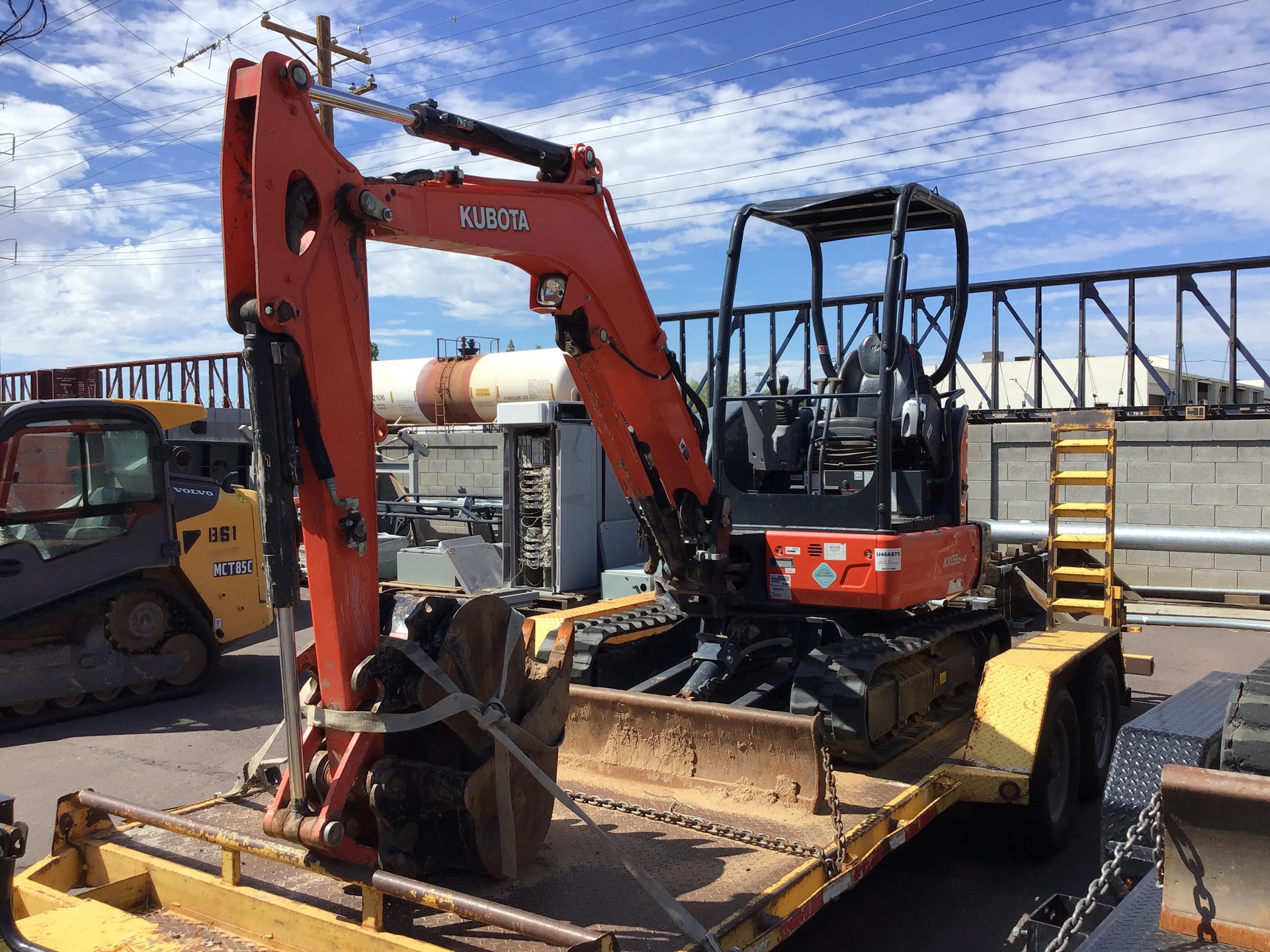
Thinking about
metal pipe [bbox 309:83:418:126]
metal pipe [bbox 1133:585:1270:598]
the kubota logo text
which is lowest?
metal pipe [bbox 1133:585:1270:598]

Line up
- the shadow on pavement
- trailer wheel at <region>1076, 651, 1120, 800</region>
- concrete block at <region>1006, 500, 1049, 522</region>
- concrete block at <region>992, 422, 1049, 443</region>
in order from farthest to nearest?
concrete block at <region>1006, 500, 1049, 522</region> < concrete block at <region>992, 422, 1049, 443</region> < the shadow on pavement < trailer wheel at <region>1076, 651, 1120, 800</region>

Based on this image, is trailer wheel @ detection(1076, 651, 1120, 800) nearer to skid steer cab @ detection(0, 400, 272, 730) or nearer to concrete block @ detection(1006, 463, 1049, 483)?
skid steer cab @ detection(0, 400, 272, 730)

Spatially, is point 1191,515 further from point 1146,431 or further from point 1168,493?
point 1146,431

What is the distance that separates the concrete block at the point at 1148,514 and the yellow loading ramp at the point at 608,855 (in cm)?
986

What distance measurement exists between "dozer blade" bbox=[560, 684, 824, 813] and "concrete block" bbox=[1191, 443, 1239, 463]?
37.8 feet

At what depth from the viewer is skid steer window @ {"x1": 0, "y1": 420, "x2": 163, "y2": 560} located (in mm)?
8219

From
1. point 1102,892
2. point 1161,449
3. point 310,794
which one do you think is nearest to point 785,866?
point 1102,892

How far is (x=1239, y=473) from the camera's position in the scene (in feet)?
44.4

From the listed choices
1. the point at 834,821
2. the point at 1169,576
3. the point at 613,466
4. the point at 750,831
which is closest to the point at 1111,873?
the point at 834,821

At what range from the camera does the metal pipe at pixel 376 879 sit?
2824 millimetres

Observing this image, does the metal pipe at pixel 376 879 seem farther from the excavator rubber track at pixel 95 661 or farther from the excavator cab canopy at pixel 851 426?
the excavator rubber track at pixel 95 661

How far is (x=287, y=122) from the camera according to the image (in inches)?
129

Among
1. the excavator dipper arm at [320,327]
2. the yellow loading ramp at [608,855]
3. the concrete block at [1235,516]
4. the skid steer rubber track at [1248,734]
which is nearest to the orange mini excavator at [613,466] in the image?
the excavator dipper arm at [320,327]

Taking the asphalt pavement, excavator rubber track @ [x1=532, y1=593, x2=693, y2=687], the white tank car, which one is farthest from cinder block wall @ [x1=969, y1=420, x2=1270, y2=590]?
excavator rubber track @ [x1=532, y1=593, x2=693, y2=687]
